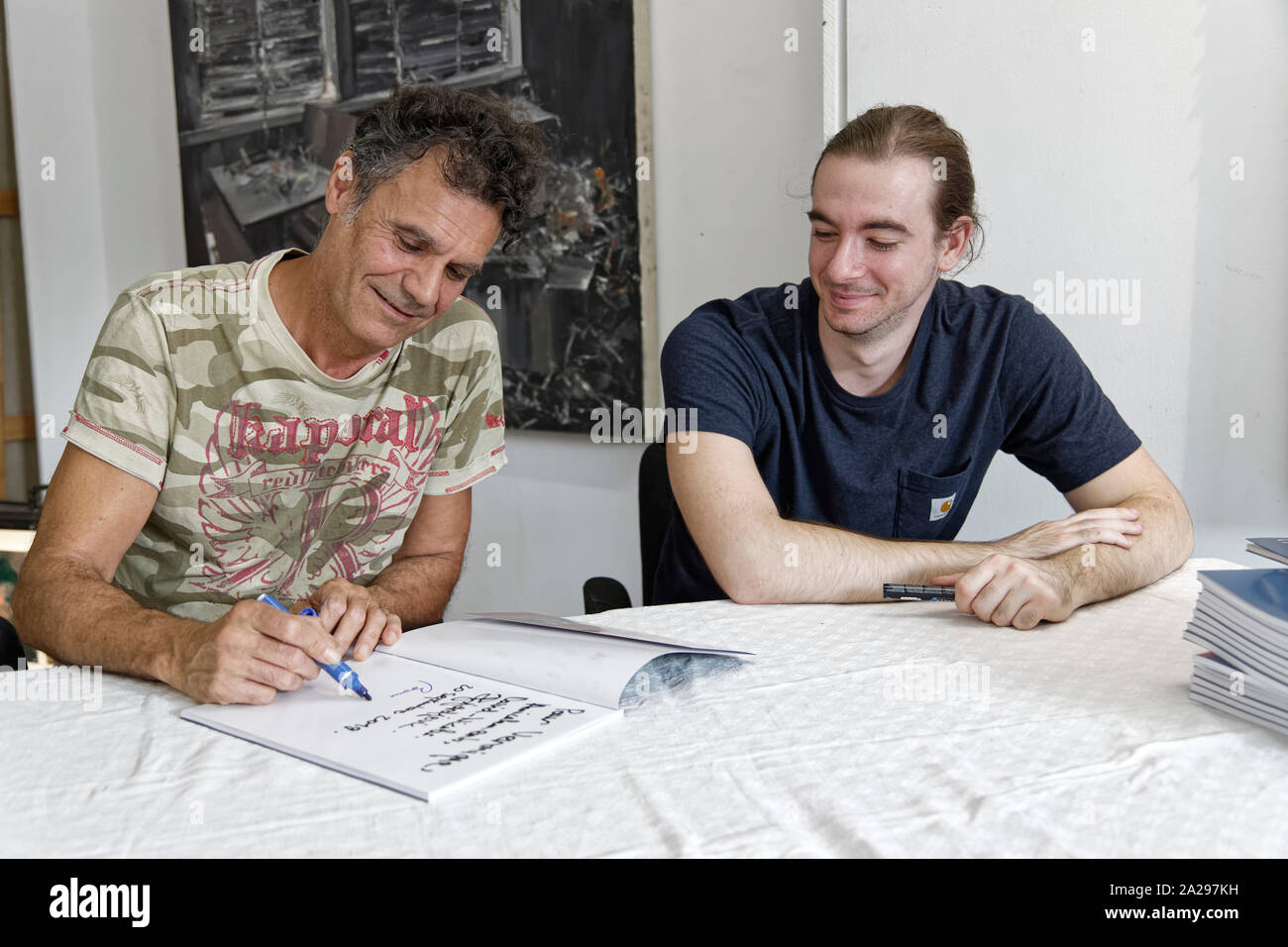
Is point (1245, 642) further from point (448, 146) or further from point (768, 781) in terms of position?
point (448, 146)

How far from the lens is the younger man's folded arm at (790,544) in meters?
1.38

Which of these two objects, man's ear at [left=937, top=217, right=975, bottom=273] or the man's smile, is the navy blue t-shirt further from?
the man's smile

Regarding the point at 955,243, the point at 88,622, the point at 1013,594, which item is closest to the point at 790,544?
the point at 1013,594

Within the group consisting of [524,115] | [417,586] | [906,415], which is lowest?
[417,586]

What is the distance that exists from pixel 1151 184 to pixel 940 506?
739mm

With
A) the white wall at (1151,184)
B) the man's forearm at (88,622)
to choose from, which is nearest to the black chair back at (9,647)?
the man's forearm at (88,622)

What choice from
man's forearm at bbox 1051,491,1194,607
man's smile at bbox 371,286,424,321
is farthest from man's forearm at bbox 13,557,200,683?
man's forearm at bbox 1051,491,1194,607

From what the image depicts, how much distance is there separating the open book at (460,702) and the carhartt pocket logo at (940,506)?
0.76 m

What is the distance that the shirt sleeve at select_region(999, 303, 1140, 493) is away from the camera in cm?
171

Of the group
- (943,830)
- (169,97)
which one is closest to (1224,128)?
(943,830)

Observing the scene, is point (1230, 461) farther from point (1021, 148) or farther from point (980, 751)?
point (980, 751)

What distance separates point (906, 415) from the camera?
1706mm
